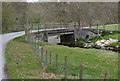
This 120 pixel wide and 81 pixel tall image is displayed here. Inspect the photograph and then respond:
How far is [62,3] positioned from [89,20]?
39.2 feet

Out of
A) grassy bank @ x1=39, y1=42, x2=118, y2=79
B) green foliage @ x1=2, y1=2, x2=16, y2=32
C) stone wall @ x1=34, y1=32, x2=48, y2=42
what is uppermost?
green foliage @ x1=2, y1=2, x2=16, y2=32

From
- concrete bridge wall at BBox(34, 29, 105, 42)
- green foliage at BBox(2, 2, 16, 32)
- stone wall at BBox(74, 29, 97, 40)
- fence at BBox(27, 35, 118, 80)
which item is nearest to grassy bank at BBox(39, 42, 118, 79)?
fence at BBox(27, 35, 118, 80)

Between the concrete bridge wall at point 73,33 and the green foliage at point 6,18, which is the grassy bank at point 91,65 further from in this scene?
the green foliage at point 6,18

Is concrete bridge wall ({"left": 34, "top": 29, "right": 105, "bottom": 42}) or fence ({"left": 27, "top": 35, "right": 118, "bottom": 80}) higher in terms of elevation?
concrete bridge wall ({"left": 34, "top": 29, "right": 105, "bottom": 42})

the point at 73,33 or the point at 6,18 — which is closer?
the point at 6,18

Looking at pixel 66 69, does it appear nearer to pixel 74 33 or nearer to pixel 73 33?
pixel 73 33

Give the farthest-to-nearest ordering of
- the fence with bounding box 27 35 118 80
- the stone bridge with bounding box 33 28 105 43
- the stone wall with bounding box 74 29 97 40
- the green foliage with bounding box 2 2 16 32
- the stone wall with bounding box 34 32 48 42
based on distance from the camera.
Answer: the stone wall with bounding box 74 29 97 40 → the stone bridge with bounding box 33 28 105 43 → the green foliage with bounding box 2 2 16 32 → the stone wall with bounding box 34 32 48 42 → the fence with bounding box 27 35 118 80

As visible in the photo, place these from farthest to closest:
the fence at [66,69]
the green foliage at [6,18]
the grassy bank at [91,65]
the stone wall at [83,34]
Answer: the stone wall at [83,34], the green foliage at [6,18], the grassy bank at [91,65], the fence at [66,69]

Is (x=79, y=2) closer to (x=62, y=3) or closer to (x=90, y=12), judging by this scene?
(x=90, y=12)

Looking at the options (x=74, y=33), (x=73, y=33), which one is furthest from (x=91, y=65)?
(x=74, y=33)

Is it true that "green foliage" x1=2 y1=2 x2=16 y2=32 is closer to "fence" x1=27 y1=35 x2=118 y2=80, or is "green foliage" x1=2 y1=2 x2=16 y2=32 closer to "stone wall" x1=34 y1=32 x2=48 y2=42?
"stone wall" x1=34 y1=32 x2=48 y2=42

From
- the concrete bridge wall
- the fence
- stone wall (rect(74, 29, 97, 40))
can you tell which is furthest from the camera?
stone wall (rect(74, 29, 97, 40))

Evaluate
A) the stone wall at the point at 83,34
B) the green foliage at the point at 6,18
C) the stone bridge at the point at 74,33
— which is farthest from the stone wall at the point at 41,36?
the stone wall at the point at 83,34

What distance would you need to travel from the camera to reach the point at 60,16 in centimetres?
5697
